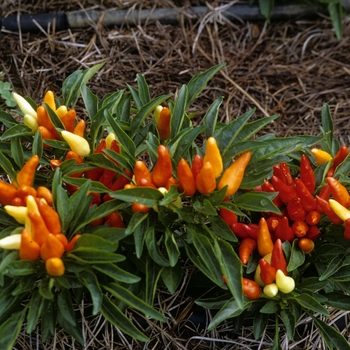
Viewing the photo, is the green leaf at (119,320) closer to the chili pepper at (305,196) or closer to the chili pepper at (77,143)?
the chili pepper at (77,143)

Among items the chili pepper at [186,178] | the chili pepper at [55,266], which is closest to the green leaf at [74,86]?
the chili pepper at [186,178]

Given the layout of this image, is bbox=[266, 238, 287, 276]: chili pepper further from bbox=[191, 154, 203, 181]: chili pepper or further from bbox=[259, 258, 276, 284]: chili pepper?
bbox=[191, 154, 203, 181]: chili pepper

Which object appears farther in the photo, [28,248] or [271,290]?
[271,290]

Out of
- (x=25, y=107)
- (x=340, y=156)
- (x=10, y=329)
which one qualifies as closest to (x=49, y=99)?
(x=25, y=107)

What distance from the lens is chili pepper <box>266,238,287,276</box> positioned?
5.12ft

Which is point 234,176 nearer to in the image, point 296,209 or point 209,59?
point 296,209

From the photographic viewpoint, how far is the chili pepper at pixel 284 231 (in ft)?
5.35

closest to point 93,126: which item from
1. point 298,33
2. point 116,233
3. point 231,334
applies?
point 116,233

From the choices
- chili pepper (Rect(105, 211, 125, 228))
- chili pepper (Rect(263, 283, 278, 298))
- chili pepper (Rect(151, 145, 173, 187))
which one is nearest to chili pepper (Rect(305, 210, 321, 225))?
chili pepper (Rect(263, 283, 278, 298))

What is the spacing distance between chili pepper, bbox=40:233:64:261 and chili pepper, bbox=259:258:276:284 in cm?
55

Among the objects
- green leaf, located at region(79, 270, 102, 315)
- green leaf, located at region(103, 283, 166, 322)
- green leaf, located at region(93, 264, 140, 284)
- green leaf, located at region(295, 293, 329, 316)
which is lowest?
green leaf, located at region(295, 293, 329, 316)

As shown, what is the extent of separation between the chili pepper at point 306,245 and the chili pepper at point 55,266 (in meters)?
0.70

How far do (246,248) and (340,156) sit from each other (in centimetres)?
44

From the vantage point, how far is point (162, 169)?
1.51 meters
